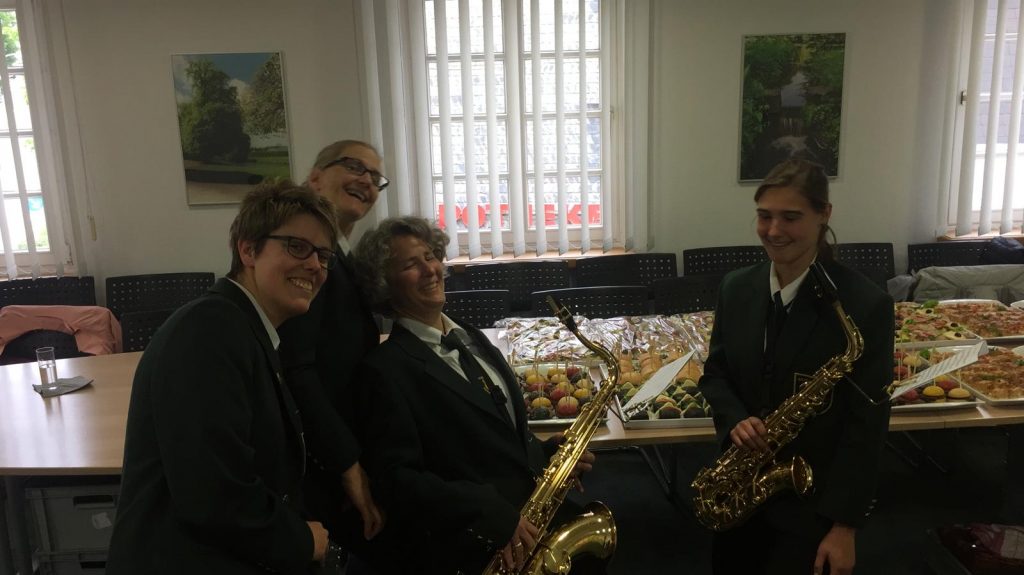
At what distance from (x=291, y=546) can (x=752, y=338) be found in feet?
4.38

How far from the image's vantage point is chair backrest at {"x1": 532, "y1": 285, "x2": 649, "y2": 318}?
4.04 meters

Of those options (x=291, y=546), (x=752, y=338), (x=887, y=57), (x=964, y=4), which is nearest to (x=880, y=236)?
(x=887, y=57)

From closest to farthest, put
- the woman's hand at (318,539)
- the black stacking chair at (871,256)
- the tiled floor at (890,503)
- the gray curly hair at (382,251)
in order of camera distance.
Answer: the woman's hand at (318,539), the gray curly hair at (382,251), the tiled floor at (890,503), the black stacking chair at (871,256)

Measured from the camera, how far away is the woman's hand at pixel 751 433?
194 cm

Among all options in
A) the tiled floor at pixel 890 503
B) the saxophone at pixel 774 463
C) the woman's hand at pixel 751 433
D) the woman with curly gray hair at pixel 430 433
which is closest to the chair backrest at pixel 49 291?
the tiled floor at pixel 890 503

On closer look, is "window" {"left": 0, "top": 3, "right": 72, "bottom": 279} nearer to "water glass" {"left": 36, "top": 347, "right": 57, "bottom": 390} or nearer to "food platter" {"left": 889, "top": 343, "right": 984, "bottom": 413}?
"water glass" {"left": 36, "top": 347, "right": 57, "bottom": 390}

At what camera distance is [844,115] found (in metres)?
5.52

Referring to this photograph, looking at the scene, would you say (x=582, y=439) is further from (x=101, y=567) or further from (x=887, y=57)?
(x=887, y=57)

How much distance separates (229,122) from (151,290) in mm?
1344

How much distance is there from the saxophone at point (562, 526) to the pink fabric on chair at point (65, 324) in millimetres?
3665

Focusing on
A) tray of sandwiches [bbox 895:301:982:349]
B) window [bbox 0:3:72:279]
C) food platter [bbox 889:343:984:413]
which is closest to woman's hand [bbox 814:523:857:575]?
food platter [bbox 889:343:984:413]

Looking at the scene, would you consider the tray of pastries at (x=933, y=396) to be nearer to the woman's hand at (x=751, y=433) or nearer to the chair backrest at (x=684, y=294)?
the woman's hand at (x=751, y=433)

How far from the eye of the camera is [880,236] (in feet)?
18.9

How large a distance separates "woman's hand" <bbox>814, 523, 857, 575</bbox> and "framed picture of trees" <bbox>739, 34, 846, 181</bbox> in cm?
414
